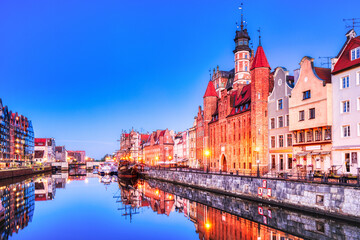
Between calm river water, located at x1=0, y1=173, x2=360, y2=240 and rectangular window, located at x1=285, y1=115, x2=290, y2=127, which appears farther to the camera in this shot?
rectangular window, located at x1=285, y1=115, x2=290, y2=127

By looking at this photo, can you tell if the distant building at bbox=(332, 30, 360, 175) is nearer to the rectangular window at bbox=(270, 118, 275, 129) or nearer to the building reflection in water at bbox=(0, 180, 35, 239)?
the rectangular window at bbox=(270, 118, 275, 129)

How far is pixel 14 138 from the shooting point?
12988 cm

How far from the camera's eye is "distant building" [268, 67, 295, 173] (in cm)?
4256

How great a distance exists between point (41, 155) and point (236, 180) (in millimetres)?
155896

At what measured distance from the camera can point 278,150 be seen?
44219 millimetres

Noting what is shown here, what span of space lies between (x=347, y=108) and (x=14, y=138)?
127 meters

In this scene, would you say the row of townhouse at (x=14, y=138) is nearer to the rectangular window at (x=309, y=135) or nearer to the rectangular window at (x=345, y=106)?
the rectangular window at (x=309, y=135)

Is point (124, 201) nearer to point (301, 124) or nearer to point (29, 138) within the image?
point (301, 124)

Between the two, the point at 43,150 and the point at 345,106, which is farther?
the point at 43,150

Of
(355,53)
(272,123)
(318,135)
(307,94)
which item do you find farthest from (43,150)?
(355,53)

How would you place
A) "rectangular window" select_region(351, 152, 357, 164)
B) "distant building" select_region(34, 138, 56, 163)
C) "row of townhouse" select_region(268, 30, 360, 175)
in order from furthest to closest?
"distant building" select_region(34, 138, 56, 163) < "row of townhouse" select_region(268, 30, 360, 175) < "rectangular window" select_region(351, 152, 357, 164)

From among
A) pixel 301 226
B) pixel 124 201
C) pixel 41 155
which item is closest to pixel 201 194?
pixel 124 201

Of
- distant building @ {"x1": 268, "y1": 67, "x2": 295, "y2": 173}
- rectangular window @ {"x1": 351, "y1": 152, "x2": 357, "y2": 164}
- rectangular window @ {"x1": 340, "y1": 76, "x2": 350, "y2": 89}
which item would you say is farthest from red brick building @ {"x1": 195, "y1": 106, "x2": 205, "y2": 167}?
rectangular window @ {"x1": 351, "y1": 152, "x2": 357, "y2": 164}

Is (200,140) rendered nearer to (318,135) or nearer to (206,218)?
(318,135)
